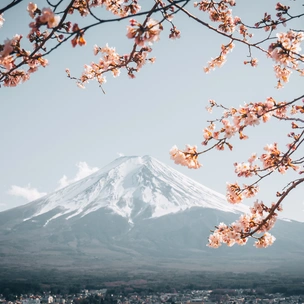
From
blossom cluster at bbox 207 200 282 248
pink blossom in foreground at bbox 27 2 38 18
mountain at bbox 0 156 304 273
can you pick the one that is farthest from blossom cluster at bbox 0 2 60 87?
mountain at bbox 0 156 304 273

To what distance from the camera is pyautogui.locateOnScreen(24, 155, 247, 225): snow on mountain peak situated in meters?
148

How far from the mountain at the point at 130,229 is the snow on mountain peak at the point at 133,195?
46 cm

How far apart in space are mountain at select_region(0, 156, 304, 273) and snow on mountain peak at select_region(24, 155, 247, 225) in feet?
1.50

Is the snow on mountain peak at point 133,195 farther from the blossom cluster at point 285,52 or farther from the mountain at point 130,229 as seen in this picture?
the blossom cluster at point 285,52

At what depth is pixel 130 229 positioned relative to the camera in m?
136

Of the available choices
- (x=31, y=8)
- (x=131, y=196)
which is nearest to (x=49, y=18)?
(x=31, y=8)

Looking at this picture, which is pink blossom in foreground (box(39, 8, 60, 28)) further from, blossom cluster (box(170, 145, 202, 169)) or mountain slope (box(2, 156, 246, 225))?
mountain slope (box(2, 156, 246, 225))

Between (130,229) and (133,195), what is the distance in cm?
2928

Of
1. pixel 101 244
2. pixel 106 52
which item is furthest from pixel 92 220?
pixel 106 52

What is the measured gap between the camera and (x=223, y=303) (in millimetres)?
32469

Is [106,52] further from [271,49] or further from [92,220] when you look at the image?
[92,220]

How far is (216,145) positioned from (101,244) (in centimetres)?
12611

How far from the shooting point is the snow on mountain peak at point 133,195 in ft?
487

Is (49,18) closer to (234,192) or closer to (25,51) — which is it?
(25,51)
